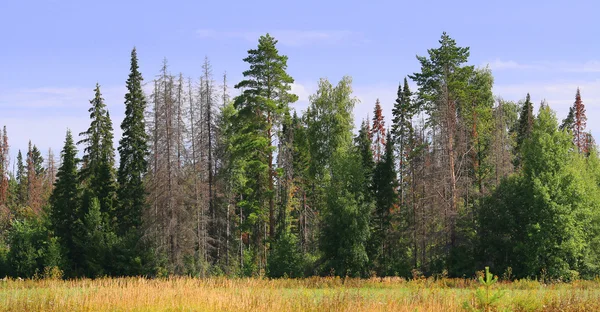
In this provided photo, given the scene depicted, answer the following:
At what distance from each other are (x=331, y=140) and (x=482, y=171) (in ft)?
45.2

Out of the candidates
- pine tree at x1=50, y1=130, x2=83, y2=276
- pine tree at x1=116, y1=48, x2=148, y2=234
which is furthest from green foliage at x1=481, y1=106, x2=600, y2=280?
pine tree at x1=50, y1=130, x2=83, y2=276

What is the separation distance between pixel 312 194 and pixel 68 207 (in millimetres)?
22227

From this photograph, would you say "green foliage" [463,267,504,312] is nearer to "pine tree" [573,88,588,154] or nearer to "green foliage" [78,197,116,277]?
"green foliage" [78,197,116,277]

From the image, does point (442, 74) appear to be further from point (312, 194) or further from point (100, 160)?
point (100, 160)

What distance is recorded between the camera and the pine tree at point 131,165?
153 ft

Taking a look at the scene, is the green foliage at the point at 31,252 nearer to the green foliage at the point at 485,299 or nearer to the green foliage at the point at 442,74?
the green foliage at the point at 442,74

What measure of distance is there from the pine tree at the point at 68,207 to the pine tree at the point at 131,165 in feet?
15.1

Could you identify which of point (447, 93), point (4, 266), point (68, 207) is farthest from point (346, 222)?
point (4, 266)

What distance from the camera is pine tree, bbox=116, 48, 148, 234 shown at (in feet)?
153

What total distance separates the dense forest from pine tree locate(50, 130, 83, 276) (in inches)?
5.3

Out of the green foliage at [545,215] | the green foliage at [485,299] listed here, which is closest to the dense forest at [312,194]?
the green foliage at [545,215]

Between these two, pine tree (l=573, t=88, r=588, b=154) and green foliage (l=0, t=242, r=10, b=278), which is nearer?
green foliage (l=0, t=242, r=10, b=278)

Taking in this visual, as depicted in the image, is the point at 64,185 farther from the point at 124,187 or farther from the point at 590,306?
the point at 590,306

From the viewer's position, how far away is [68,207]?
4922 cm
